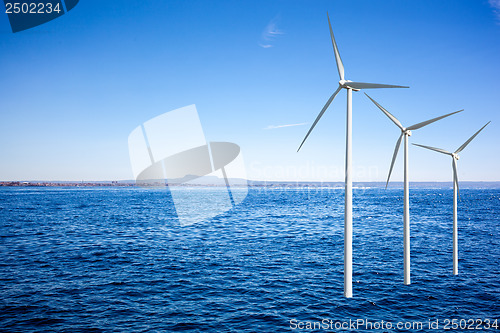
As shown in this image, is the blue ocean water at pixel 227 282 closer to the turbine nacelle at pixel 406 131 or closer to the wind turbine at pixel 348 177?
the wind turbine at pixel 348 177

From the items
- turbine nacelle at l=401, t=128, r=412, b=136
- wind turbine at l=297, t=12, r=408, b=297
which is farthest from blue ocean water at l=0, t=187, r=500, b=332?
turbine nacelle at l=401, t=128, r=412, b=136

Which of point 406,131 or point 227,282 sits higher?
point 406,131

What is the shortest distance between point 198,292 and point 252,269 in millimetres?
8647

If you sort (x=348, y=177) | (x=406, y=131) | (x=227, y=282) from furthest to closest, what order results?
(x=227, y=282) → (x=406, y=131) → (x=348, y=177)

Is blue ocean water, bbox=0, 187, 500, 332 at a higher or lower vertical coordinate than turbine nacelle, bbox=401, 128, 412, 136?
lower

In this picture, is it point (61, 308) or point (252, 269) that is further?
point (252, 269)

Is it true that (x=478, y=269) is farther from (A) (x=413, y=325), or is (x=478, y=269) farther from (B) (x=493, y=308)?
(A) (x=413, y=325)

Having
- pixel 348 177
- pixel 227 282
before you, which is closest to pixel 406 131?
pixel 348 177

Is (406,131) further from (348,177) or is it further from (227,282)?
(227,282)

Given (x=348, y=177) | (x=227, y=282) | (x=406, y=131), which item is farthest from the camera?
(x=227, y=282)

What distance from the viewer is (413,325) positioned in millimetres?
21547

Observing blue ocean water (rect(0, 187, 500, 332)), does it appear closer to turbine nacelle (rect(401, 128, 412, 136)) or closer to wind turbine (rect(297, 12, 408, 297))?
wind turbine (rect(297, 12, 408, 297))

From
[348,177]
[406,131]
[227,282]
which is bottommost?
[227,282]

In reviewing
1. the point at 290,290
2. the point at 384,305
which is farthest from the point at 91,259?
the point at 384,305
